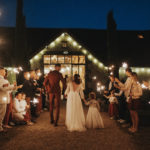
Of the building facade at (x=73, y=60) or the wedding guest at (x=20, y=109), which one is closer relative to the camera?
the wedding guest at (x=20, y=109)

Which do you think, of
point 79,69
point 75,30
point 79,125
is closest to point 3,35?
point 75,30

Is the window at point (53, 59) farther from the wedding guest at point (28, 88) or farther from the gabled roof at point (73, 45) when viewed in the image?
the wedding guest at point (28, 88)

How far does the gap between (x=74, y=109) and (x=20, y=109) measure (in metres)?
2.27

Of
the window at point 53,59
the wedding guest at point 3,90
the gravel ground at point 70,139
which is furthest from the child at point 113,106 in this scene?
the window at point 53,59

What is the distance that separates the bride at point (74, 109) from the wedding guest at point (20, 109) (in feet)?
5.68

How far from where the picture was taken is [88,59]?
18.1m

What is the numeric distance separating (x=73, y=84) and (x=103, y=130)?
6.45 ft

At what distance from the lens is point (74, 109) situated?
7.19 m

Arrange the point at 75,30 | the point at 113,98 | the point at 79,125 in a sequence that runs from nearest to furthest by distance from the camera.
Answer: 1. the point at 79,125
2. the point at 113,98
3. the point at 75,30

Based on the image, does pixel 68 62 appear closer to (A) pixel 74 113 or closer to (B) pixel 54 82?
(B) pixel 54 82

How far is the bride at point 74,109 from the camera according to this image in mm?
7023

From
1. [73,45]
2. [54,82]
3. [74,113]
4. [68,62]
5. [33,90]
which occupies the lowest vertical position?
[74,113]

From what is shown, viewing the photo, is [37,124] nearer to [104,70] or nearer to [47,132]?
[47,132]

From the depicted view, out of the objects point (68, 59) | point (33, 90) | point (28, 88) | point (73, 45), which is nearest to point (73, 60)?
point (68, 59)
